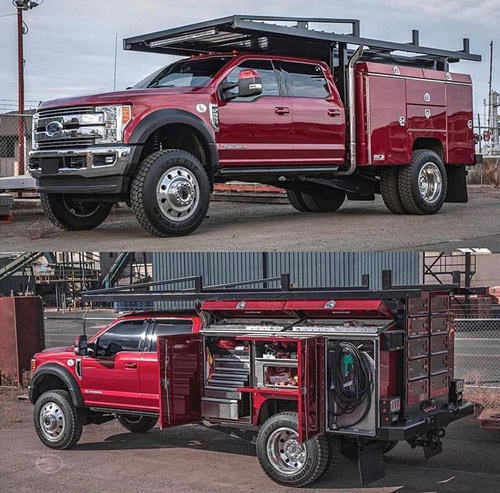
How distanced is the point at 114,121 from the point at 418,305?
13.3 ft

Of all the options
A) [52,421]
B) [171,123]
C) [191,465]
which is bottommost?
[191,465]

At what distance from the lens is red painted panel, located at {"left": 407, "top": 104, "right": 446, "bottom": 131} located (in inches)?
531

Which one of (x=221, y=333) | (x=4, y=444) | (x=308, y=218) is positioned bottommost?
(x=4, y=444)

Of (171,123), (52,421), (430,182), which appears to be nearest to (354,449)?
(52,421)

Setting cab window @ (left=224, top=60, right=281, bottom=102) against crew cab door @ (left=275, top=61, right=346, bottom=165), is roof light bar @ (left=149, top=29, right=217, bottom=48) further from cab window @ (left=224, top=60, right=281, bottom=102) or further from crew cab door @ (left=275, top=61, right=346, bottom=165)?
crew cab door @ (left=275, top=61, right=346, bottom=165)

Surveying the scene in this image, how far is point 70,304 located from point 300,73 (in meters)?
24.9

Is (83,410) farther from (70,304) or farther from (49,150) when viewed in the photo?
(70,304)

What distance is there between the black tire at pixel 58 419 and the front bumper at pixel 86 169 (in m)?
2.62

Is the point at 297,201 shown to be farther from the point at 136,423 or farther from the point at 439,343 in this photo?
the point at 439,343

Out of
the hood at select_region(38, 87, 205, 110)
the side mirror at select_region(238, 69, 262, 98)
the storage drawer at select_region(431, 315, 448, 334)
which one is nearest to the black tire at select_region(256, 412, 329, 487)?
the storage drawer at select_region(431, 315, 448, 334)

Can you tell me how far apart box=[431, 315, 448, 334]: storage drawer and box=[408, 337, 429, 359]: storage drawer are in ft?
0.56

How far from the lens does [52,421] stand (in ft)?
36.9

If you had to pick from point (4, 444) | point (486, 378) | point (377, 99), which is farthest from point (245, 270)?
point (4, 444)

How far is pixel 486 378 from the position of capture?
15.5m
